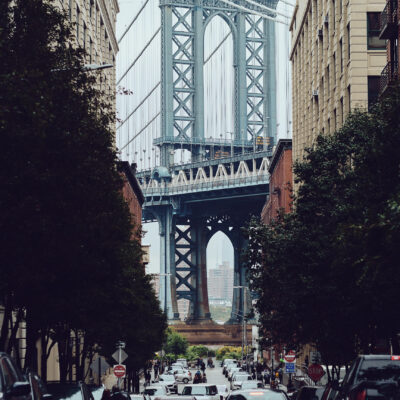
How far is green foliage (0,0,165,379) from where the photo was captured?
21.6 metres

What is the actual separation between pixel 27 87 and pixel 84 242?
6465 mm

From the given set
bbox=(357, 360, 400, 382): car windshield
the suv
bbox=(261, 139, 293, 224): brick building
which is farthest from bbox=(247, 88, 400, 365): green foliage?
bbox=(261, 139, 293, 224): brick building

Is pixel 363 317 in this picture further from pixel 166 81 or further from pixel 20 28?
pixel 166 81

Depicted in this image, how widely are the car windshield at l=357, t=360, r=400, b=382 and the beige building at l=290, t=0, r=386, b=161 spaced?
82.6 feet

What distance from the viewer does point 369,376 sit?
63.0 ft

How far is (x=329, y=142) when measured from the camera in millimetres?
38062

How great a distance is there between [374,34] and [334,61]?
278 inches

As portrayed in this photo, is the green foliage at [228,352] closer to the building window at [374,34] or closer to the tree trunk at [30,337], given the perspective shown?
the building window at [374,34]

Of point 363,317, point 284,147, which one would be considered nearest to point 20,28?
point 363,317

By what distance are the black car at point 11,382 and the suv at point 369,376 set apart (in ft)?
16.6

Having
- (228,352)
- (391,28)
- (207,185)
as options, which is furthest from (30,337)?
(228,352)

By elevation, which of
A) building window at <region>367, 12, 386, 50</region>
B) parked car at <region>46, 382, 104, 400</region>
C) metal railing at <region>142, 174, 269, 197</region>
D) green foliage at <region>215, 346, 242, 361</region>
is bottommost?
green foliage at <region>215, 346, 242, 361</region>

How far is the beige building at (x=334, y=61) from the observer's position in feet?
189

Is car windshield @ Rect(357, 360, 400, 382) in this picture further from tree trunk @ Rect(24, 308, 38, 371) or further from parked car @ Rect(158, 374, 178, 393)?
parked car @ Rect(158, 374, 178, 393)
